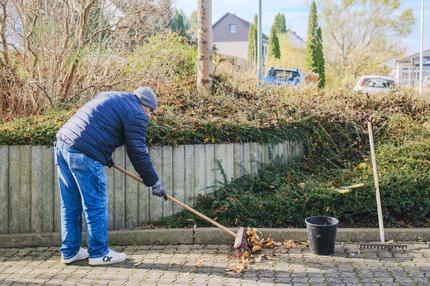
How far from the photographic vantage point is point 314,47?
29188 mm

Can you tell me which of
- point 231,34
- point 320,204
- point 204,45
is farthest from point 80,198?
point 231,34

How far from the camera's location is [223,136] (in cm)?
646

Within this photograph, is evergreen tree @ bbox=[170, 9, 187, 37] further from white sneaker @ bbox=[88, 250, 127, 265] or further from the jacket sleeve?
white sneaker @ bbox=[88, 250, 127, 265]

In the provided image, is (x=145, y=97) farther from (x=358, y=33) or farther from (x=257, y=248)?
(x=358, y=33)

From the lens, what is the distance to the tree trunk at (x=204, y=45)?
26.6 ft

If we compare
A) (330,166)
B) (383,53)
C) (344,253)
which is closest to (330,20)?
(383,53)

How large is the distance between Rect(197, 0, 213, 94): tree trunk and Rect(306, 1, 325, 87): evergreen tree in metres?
20.0

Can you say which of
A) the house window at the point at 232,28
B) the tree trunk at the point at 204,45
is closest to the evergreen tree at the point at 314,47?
the tree trunk at the point at 204,45

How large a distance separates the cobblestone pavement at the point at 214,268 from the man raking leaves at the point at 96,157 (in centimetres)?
25

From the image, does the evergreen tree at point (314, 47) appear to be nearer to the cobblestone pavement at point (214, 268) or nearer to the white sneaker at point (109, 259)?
the cobblestone pavement at point (214, 268)

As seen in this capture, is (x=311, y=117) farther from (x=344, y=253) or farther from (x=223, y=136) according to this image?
(x=344, y=253)

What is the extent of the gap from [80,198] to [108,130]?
2.58ft

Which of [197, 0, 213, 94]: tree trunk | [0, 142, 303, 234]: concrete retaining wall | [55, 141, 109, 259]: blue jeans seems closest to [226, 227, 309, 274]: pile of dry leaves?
[0, 142, 303, 234]: concrete retaining wall

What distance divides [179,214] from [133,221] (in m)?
0.53
